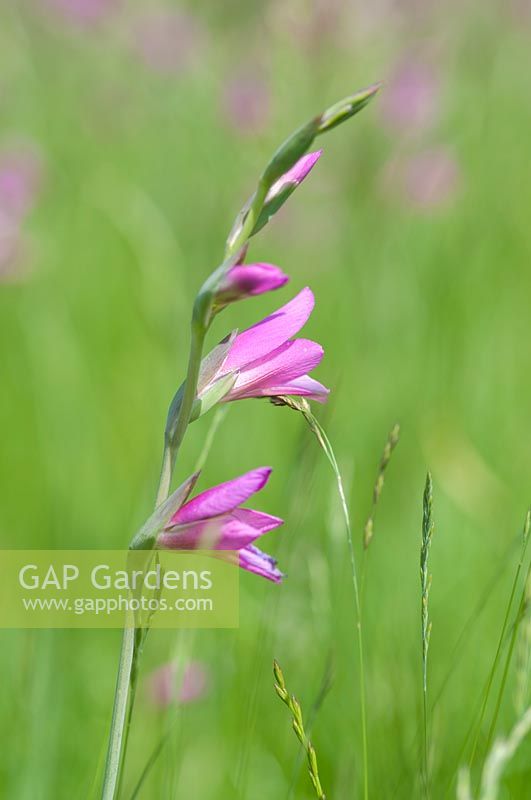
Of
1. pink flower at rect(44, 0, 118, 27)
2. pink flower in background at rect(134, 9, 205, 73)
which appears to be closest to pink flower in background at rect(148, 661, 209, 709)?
pink flower in background at rect(134, 9, 205, 73)

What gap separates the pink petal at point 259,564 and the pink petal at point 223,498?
0.19 feet

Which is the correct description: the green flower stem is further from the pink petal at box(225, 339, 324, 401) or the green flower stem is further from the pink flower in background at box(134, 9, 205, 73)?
the pink flower in background at box(134, 9, 205, 73)

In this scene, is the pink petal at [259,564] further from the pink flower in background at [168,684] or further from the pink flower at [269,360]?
the pink flower in background at [168,684]

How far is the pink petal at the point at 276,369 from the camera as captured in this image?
2.63ft

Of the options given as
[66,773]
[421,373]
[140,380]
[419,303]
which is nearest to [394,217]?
[419,303]

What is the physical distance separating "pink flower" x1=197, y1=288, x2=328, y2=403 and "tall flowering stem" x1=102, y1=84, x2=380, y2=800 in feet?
0.17

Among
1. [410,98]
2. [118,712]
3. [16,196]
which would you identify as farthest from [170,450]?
[410,98]

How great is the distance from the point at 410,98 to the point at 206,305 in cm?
258

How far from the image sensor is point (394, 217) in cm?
314

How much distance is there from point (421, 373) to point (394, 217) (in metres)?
0.68

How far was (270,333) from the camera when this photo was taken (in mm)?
800

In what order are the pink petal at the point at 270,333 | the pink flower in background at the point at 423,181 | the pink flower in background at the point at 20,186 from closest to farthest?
the pink petal at the point at 270,333 < the pink flower in background at the point at 20,186 < the pink flower in background at the point at 423,181

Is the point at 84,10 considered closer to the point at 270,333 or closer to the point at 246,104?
the point at 246,104

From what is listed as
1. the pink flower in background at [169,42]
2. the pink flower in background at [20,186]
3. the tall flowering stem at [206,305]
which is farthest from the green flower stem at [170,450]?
the pink flower in background at [169,42]
